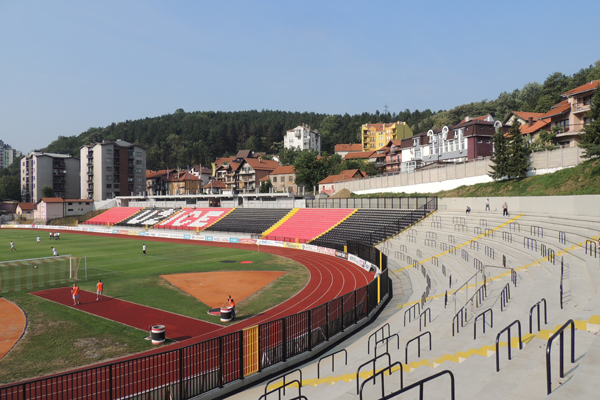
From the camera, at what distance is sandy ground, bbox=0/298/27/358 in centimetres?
1723

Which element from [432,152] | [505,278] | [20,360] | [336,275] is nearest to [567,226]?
[505,278]

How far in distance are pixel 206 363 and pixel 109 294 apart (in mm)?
15967

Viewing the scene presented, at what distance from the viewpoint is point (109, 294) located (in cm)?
2658

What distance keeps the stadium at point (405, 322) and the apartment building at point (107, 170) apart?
2982 inches

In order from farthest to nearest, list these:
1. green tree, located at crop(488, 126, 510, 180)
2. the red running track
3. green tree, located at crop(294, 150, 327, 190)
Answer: green tree, located at crop(294, 150, 327, 190) → green tree, located at crop(488, 126, 510, 180) → the red running track

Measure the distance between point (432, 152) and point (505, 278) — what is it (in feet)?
214

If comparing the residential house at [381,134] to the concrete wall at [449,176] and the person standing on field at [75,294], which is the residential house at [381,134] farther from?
the person standing on field at [75,294]

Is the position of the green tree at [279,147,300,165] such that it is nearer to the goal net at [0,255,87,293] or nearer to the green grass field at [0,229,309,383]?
the green grass field at [0,229,309,383]

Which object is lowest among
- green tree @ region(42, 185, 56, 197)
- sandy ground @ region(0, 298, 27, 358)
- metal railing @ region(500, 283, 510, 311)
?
sandy ground @ region(0, 298, 27, 358)

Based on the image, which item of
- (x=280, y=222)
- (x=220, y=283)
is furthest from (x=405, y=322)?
(x=280, y=222)

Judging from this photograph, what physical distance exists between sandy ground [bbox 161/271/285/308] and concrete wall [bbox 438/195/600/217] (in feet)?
84.0

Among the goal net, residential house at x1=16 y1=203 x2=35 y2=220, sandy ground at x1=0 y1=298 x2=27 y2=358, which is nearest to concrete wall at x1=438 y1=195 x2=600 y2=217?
sandy ground at x1=0 y1=298 x2=27 y2=358

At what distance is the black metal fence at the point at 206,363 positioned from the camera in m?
10.9

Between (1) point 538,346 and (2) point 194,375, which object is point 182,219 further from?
(1) point 538,346
